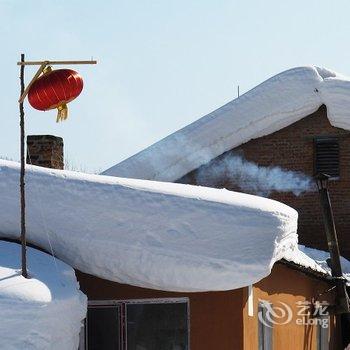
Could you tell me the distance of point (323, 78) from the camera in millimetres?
14039

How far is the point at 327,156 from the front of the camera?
1453 centimetres

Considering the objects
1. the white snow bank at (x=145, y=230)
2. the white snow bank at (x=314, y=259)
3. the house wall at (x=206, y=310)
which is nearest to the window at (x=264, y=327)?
the white snow bank at (x=314, y=259)

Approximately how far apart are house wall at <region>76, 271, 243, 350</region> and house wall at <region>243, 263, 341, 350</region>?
0.38 ft

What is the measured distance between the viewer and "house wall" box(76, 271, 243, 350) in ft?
25.4

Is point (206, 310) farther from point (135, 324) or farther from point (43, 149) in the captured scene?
point (43, 149)

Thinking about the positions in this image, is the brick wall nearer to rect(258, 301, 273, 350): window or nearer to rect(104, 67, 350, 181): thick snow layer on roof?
rect(104, 67, 350, 181): thick snow layer on roof

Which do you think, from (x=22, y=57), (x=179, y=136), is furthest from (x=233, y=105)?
(x=22, y=57)

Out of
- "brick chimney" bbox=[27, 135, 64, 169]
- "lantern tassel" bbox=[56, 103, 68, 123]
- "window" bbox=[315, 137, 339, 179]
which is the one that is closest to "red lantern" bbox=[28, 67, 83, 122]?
"lantern tassel" bbox=[56, 103, 68, 123]

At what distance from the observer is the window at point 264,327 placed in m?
8.95

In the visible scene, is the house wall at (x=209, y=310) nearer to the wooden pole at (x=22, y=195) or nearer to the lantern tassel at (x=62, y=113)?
the wooden pole at (x=22, y=195)

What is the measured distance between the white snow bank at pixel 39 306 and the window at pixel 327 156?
8224mm

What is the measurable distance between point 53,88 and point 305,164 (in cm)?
859

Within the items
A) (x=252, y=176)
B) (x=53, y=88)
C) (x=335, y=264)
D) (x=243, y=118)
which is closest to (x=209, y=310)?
(x=53, y=88)

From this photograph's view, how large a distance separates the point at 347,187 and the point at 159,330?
7486 millimetres
